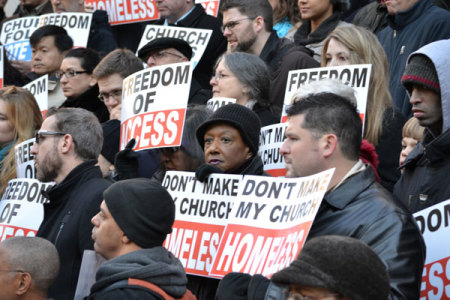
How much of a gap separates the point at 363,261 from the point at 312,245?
20 centimetres

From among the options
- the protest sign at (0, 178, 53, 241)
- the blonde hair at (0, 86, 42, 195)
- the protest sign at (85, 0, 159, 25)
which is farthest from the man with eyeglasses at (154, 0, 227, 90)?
the protest sign at (0, 178, 53, 241)

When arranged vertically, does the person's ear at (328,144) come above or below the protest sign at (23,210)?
above

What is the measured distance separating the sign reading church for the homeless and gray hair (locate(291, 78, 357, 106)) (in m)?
0.52

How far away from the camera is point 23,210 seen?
709 cm

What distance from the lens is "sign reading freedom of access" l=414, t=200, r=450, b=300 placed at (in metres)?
5.03

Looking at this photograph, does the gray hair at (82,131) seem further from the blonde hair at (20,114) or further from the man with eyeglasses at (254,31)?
the man with eyeglasses at (254,31)

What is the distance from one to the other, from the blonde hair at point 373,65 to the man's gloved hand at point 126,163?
156 centimetres

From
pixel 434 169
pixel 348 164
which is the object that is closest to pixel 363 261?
pixel 348 164

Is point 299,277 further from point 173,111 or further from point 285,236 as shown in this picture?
point 173,111

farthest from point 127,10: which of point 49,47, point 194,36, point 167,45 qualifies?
point 167,45

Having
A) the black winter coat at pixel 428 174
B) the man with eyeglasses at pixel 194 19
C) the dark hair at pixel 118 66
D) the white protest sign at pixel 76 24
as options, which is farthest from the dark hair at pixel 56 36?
the black winter coat at pixel 428 174

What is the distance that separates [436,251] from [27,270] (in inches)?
89.2

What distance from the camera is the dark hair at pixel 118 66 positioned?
8328 mm

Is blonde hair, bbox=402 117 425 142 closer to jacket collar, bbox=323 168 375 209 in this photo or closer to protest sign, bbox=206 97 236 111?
protest sign, bbox=206 97 236 111
